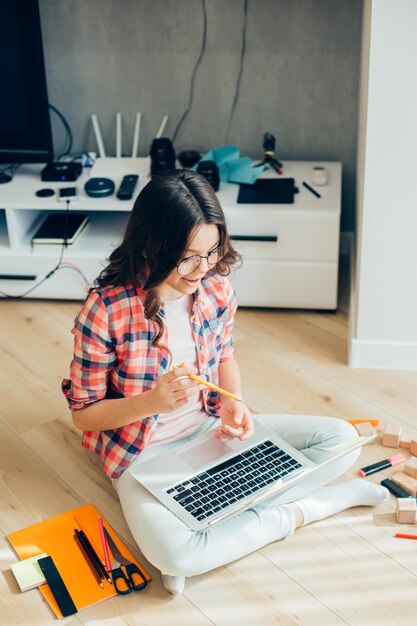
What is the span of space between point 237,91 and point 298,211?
1.89ft

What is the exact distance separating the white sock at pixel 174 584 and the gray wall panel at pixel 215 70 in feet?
5.66

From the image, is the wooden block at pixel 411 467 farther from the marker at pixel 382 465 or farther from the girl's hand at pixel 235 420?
the girl's hand at pixel 235 420

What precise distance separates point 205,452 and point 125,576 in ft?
1.02

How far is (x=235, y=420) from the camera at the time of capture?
180 cm

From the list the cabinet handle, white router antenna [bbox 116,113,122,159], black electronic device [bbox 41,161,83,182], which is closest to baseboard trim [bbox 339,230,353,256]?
the cabinet handle

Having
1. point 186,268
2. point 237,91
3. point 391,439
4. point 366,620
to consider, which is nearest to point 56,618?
point 366,620

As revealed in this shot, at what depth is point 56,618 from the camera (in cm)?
171

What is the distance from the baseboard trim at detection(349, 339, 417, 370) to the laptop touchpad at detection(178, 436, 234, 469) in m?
0.73

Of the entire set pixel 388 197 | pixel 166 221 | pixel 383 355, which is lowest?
pixel 383 355

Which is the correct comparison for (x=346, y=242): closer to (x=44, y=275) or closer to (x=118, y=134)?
(x=118, y=134)

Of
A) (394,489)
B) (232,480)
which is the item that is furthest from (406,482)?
(232,480)

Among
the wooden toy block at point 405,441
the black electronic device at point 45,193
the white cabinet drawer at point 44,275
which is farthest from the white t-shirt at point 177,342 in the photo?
the black electronic device at point 45,193

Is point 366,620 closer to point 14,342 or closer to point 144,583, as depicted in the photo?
point 144,583

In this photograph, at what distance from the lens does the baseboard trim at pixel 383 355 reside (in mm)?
2455
